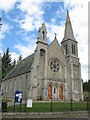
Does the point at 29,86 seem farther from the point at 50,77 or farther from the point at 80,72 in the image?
the point at 80,72

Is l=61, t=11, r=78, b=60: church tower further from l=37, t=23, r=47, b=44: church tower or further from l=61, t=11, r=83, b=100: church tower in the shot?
l=37, t=23, r=47, b=44: church tower

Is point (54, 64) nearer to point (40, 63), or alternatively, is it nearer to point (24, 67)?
point (40, 63)

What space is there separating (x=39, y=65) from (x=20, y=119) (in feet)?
85.8

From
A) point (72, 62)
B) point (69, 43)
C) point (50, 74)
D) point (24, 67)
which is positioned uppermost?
point (69, 43)

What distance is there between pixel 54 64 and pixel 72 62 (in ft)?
21.0

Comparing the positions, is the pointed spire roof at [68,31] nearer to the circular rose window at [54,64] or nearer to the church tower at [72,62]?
the church tower at [72,62]

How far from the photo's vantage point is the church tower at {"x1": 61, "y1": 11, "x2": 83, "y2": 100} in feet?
150

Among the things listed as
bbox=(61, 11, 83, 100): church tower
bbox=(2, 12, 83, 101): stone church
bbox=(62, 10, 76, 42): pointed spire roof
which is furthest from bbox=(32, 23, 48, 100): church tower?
bbox=(62, 10, 76, 42): pointed spire roof

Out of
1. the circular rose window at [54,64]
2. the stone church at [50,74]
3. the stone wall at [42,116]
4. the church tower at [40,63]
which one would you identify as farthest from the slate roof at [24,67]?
the stone wall at [42,116]

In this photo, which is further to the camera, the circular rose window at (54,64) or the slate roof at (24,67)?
the circular rose window at (54,64)

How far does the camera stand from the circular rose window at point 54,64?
144ft

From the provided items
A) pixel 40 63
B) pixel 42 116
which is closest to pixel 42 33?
pixel 40 63

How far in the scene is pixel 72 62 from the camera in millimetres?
48594

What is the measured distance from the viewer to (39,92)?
40.0 m
